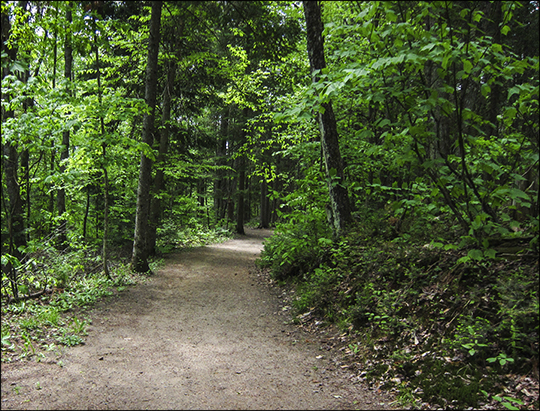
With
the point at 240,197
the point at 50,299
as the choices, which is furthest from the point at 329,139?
the point at 240,197

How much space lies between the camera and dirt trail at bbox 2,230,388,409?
3645mm

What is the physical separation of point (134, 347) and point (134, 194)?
26.8 ft

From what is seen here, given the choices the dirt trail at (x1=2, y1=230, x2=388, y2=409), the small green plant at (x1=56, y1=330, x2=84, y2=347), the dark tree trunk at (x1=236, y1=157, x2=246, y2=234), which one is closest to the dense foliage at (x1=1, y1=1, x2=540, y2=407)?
the small green plant at (x1=56, y1=330, x2=84, y2=347)

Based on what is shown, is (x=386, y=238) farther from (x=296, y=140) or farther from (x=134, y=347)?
(x=134, y=347)

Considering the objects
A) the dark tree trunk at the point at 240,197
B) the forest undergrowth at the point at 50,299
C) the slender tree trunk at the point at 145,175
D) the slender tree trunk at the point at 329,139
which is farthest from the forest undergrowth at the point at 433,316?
the dark tree trunk at the point at 240,197

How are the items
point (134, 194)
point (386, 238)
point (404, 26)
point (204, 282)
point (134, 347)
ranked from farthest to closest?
point (134, 194)
point (204, 282)
point (386, 238)
point (134, 347)
point (404, 26)

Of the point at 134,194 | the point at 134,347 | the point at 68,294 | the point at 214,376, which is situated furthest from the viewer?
the point at 134,194

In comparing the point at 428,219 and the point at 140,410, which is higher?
the point at 428,219

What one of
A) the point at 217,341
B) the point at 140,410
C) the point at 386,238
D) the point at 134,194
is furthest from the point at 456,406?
the point at 134,194

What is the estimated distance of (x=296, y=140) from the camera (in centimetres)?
1012

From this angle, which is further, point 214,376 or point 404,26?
point 214,376

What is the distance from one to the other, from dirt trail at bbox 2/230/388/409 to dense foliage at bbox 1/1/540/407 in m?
0.74

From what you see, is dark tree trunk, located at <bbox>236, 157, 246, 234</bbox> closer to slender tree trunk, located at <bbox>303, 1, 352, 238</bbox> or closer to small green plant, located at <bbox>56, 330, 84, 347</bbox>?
slender tree trunk, located at <bbox>303, 1, 352, 238</bbox>

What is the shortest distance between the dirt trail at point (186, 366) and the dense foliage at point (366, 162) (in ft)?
2.44
